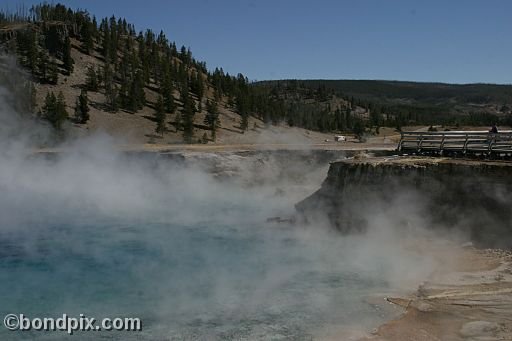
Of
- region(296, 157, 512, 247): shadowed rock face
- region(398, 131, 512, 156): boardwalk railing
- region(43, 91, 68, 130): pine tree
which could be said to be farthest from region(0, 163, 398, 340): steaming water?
region(43, 91, 68, 130): pine tree

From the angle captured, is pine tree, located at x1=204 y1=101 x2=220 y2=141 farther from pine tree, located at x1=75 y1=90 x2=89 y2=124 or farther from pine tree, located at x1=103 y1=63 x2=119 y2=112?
pine tree, located at x1=75 y1=90 x2=89 y2=124

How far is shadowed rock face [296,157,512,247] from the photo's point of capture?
15.8 m

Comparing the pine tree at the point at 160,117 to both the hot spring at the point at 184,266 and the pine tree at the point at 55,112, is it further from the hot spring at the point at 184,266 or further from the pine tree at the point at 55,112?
the hot spring at the point at 184,266

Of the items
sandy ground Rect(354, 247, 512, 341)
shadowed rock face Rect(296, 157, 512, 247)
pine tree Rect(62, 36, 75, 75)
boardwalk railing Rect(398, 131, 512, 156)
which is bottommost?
sandy ground Rect(354, 247, 512, 341)

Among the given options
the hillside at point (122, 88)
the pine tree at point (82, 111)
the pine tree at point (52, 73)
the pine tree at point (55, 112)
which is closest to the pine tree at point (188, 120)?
the hillside at point (122, 88)

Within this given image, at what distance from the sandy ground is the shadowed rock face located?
2620mm

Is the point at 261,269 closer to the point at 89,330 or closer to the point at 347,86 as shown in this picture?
the point at 89,330

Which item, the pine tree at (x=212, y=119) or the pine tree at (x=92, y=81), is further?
the pine tree at (x=92, y=81)

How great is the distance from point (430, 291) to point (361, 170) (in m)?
8.25

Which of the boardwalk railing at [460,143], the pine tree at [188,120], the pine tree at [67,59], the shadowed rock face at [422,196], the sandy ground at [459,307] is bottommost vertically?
the sandy ground at [459,307]

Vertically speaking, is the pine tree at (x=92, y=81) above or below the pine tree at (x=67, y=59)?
below

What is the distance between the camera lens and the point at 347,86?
194 meters

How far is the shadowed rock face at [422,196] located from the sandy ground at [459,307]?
8.60 feet

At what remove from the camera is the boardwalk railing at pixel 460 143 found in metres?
17.2
